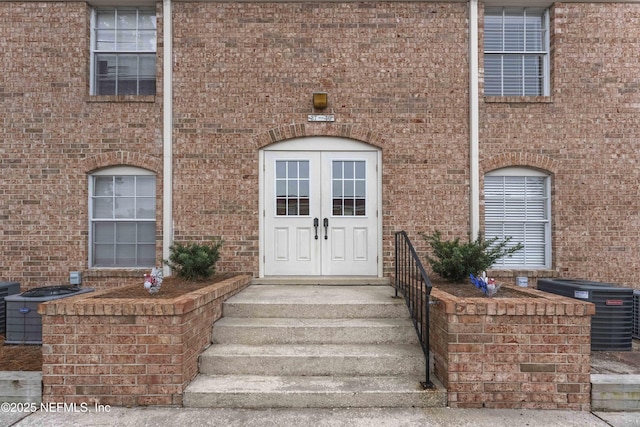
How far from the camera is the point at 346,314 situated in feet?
14.1

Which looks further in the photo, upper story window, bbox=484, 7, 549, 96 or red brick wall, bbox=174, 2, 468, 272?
upper story window, bbox=484, 7, 549, 96

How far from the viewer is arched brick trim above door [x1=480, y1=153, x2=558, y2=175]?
5816mm

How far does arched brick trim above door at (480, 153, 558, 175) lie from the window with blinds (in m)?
0.20

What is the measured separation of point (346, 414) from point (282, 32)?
5.46m

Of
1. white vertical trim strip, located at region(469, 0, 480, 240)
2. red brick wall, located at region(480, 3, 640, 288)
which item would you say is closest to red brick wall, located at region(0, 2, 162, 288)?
white vertical trim strip, located at region(469, 0, 480, 240)

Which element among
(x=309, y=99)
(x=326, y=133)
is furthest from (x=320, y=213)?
(x=309, y=99)

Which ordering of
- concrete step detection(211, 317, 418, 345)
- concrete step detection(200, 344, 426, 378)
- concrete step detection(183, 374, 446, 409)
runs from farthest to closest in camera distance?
concrete step detection(211, 317, 418, 345) < concrete step detection(200, 344, 426, 378) < concrete step detection(183, 374, 446, 409)

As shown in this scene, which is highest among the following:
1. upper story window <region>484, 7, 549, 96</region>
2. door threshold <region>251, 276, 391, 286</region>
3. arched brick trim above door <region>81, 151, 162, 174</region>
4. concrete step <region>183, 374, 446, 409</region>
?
upper story window <region>484, 7, 549, 96</region>

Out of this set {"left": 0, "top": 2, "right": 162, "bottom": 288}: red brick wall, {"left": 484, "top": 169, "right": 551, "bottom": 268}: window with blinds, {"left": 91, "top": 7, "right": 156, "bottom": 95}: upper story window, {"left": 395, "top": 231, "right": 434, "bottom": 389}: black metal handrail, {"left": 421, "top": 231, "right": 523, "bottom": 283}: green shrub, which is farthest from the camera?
{"left": 91, "top": 7, "right": 156, "bottom": 95}: upper story window

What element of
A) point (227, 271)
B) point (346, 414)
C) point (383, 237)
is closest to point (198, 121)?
point (227, 271)

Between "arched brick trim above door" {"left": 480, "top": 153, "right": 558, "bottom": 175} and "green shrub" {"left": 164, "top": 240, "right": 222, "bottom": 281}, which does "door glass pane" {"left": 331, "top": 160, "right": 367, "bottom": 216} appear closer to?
"arched brick trim above door" {"left": 480, "top": 153, "right": 558, "bottom": 175}

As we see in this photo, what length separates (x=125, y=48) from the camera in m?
6.15

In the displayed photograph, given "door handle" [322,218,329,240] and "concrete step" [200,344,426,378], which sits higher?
"door handle" [322,218,329,240]

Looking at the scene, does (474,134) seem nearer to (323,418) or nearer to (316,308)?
(316,308)
